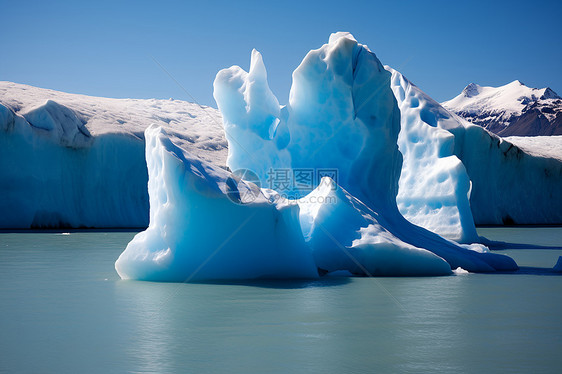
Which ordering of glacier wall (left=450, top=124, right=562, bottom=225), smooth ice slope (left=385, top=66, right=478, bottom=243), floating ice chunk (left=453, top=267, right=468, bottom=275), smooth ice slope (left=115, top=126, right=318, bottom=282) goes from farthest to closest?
glacier wall (left=450, top=124, right=562, bottom=225) < smooth ice slope (left=385, top=66, right=478, bottom=243) < floating ice chunk (left=453, top=267, right=468, bottom=275) < smooth ice slope (left=115, top=126, right=318, bottom=282)

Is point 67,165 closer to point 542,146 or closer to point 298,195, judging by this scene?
point 298,195

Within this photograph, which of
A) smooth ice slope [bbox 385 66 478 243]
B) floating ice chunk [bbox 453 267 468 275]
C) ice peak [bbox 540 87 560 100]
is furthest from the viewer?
ice peak [bbox 540 87 560 100]

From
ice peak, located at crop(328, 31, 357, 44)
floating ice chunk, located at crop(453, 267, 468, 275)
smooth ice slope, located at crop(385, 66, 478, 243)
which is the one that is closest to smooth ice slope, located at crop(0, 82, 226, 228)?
smooth ice slope, located at crop(385, 66, 478, 243)

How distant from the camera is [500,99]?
55.0 meters

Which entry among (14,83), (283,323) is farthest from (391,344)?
(14,83)

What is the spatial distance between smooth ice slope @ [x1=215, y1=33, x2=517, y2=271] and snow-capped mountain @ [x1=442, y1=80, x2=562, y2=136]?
43288mm

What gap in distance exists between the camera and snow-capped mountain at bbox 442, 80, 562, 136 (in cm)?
4766

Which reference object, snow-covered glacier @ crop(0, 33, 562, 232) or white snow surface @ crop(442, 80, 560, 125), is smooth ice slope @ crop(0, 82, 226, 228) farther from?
white snow surface @ crop(442, 80, 560, 125)

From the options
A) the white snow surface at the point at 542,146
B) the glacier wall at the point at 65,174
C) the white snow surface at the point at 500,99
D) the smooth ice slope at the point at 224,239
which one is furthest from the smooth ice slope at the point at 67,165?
the white snow surface at the point at 500,99

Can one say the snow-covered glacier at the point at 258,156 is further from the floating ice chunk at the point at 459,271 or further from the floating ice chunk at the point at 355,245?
the floating ice chunk at the point at 459,271

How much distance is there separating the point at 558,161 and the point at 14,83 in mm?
17927

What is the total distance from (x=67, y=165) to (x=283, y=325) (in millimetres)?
12805

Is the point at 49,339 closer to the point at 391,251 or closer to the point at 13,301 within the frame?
the point at 13,301

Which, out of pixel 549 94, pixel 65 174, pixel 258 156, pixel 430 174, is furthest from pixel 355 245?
pixel 549 94
